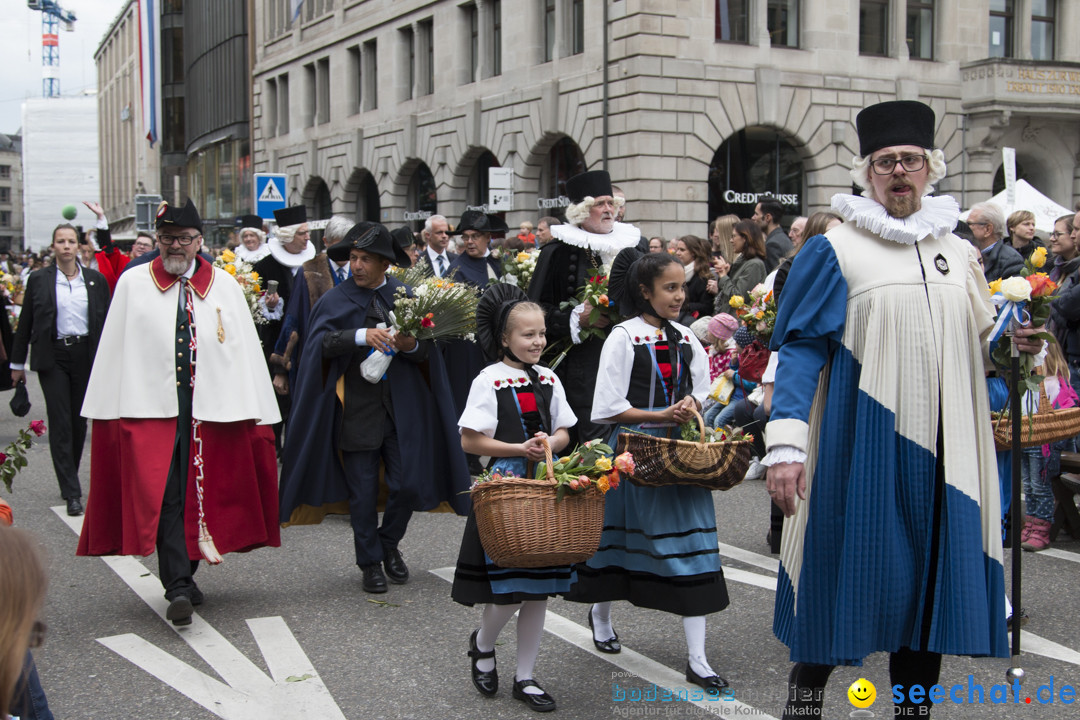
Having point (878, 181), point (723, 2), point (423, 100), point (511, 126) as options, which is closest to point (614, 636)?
Answer: point (878, 181)

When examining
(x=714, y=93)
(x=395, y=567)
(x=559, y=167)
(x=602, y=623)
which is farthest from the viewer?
(x=559, y=167)

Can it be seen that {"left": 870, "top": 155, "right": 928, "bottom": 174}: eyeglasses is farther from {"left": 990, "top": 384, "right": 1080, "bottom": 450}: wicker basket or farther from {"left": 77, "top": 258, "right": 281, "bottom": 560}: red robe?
{"left": 77, "top": 258, "right": 281, "bottom": 560}: red robe

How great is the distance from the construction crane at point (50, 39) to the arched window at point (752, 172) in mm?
131373

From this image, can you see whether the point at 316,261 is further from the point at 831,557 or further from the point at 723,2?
the point at 723,2

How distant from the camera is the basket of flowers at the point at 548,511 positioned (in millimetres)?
4102

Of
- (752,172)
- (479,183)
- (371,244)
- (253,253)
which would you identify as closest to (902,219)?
(371,244)

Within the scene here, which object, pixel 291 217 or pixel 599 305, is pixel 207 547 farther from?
pixel 291 217

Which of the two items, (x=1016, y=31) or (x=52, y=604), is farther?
(x=1016, y=31)

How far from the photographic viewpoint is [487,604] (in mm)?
4488

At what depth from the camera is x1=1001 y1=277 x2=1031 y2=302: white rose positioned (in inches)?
148

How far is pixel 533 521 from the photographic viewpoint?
13.5ft

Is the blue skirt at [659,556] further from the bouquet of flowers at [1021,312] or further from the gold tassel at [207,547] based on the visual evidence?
the gold tassel at [207,547]

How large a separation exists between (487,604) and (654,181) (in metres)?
18.6

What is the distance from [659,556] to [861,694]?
3.18 ft
